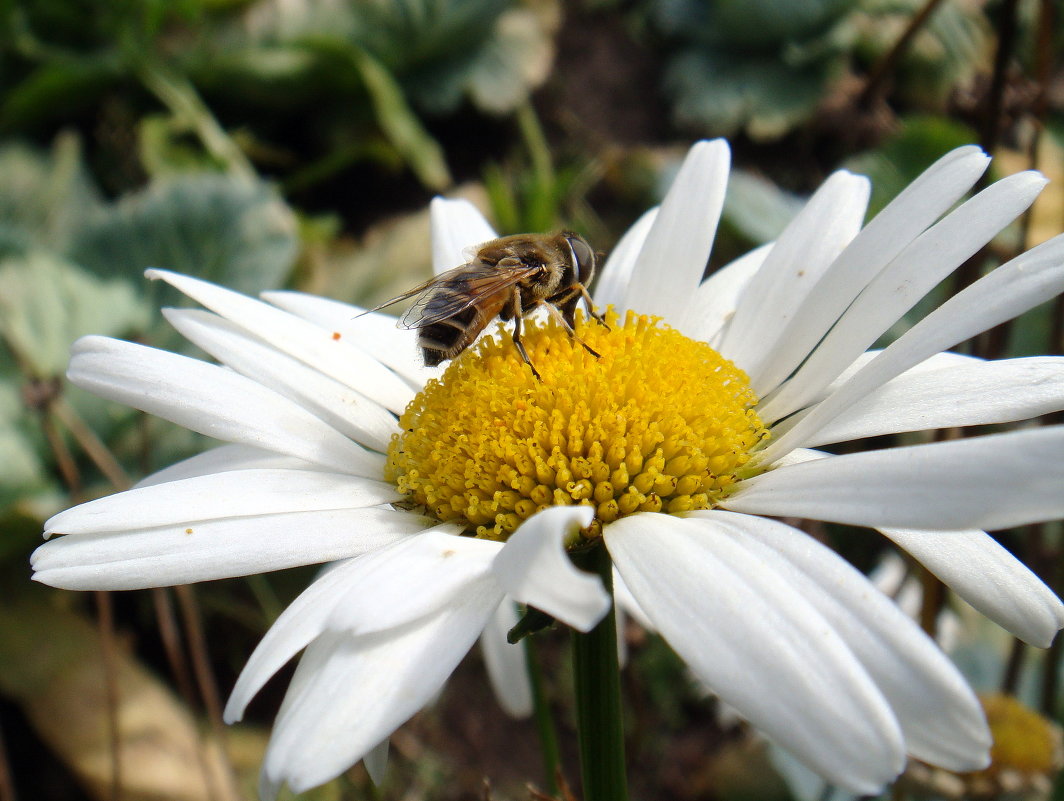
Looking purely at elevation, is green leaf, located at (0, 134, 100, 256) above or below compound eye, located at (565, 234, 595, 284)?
below

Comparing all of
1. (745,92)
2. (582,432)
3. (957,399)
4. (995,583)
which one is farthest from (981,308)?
(745,92)

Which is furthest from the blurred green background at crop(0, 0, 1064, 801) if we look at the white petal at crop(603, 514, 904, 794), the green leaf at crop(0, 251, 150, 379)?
the white petal at crop(603, 514, 904, 794)

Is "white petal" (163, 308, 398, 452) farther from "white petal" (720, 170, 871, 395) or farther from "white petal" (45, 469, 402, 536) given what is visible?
"white petal" (720, 170, 871, 395)

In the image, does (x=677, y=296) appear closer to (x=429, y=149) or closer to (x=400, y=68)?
(x=429, y=149)

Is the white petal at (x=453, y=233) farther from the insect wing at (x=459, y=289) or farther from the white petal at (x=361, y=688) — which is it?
the white petal at (x=361, y=688)

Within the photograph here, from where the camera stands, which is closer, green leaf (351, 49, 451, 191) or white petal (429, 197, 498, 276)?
white petal (429, 197, 498, 276)

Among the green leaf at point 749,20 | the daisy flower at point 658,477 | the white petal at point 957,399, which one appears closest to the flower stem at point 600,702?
the daisy flower at point 658,477

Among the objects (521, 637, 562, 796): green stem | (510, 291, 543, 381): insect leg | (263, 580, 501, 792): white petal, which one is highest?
(510, 291, 543, 381): insect leg
